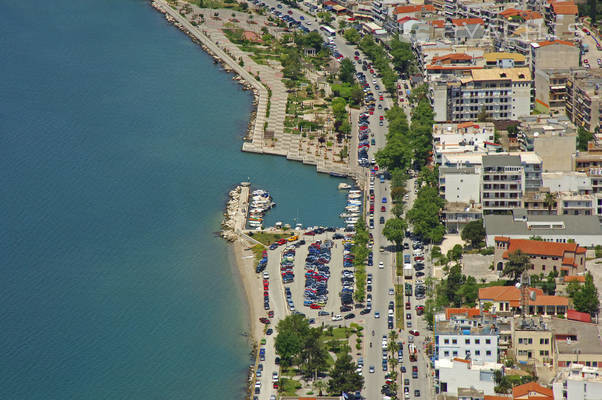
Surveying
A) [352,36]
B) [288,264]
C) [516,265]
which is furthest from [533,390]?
[352,36]

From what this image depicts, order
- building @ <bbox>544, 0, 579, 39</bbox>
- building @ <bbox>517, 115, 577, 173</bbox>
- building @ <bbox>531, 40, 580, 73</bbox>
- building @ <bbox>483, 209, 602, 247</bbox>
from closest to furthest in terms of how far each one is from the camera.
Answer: building @ <bbox>483, 209, 602, 247</bbox>
building @ <bbox>517, 115, 577, 173</bbox>
building @ <bbox>531, 40, 580, 73</bbox>
building @ <bbox>544, 0, 579, 39</bbox>

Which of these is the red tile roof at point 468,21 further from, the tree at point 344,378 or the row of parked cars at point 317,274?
the tree at point 344,378

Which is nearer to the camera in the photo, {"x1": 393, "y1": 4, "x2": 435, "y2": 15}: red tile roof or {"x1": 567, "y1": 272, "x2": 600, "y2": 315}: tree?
{"x1": 567, "y1": 272, "x2": 600, "y2": 315}: tree

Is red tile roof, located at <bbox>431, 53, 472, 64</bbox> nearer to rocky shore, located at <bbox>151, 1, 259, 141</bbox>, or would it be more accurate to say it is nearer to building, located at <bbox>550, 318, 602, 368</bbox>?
rocky shore, located at <bbox>151, 1, 259, 141</bbox>

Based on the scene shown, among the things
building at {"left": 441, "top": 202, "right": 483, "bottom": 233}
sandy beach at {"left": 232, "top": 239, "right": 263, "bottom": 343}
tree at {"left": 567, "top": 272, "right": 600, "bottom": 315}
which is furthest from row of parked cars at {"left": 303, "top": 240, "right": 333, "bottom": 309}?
tree at {"left": 567, "top": 272, "right": 600, "bottom": 315}

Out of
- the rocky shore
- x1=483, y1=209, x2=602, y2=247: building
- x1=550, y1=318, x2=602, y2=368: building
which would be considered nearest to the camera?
x1=550, y1=318, x2=602, y2=368: building

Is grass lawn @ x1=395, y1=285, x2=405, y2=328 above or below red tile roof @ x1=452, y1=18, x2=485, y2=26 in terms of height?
below

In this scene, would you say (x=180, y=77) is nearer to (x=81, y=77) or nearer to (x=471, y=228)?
(x=81, y=77)
